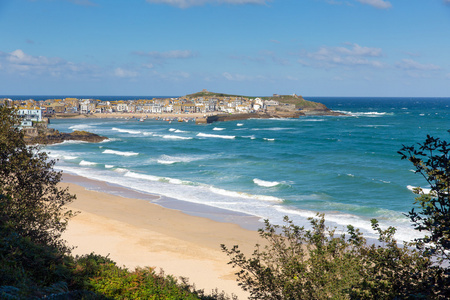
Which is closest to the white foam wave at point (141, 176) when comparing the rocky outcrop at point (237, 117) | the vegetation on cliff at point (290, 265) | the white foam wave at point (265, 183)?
the white foam wave at point (265, 183)

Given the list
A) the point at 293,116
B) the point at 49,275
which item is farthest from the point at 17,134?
the point at 293,116

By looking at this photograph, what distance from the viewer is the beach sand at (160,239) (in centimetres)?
1664

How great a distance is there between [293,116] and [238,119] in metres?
20.2

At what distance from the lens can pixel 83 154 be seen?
51719 mm

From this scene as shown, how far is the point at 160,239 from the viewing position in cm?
2095

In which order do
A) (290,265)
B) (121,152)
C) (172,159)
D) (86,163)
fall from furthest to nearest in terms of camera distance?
1. (121,152)
2. (172,159)
3. (86,163)
4. (290,265)

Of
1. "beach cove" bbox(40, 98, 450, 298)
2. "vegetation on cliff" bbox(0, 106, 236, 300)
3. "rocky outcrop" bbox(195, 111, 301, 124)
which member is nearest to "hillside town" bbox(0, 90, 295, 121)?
"rocky outcrop" bbox(195, 111, 301, 124)

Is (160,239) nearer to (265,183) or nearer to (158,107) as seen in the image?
(265,183)

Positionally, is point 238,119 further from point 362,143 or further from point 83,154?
point 83,154

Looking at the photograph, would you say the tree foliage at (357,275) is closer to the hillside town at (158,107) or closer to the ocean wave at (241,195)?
the ocean wave at (241,195)

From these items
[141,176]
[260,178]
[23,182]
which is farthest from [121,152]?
[23,182]

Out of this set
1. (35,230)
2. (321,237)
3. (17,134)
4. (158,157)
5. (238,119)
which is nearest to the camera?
(321,237)

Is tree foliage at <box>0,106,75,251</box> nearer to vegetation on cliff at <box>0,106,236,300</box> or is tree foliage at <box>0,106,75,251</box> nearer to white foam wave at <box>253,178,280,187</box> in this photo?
vegetation on cliff at <box>0,106,236,300</box>

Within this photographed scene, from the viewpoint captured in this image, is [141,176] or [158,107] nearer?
[141,176]
